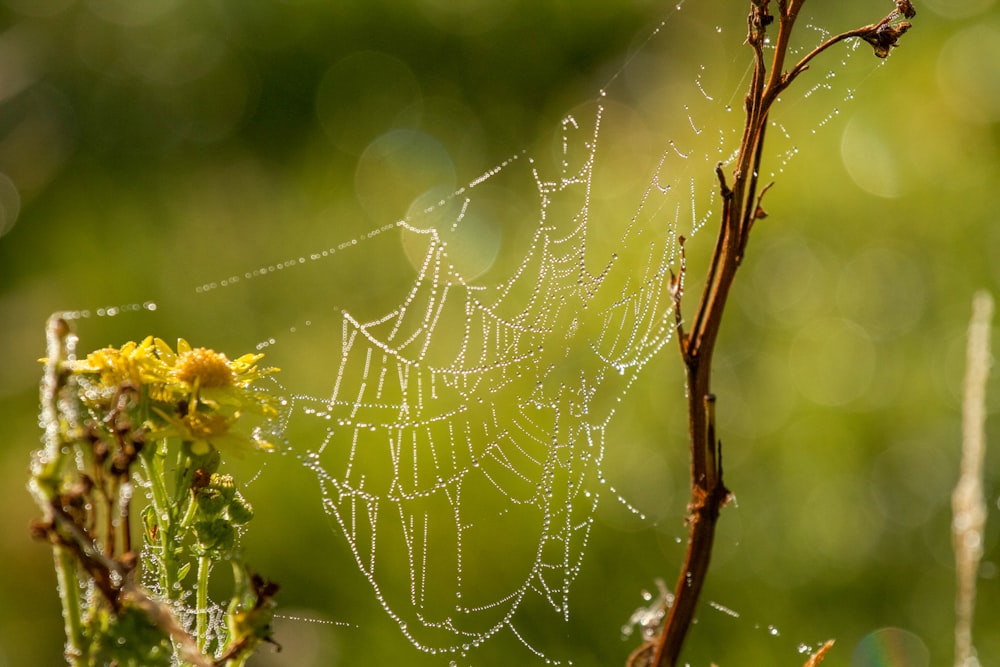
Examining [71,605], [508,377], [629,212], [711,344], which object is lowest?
[71,605]

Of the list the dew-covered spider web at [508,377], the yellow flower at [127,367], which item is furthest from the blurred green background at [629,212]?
the yellow flower at [127,367]

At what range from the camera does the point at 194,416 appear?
14.0 inches

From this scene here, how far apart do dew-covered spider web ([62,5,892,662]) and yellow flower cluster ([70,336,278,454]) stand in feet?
2.02

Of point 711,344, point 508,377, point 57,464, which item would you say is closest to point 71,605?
point 57,464

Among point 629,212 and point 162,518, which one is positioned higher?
point 629,212

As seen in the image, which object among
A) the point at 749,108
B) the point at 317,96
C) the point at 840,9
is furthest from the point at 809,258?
the point at 317,96

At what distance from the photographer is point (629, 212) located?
1.36 m

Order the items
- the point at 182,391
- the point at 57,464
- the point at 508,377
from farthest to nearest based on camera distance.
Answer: the point at 508,377 → the point at 182,391 → the point at 57,464

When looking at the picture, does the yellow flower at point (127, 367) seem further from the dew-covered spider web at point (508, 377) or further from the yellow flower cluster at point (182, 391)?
the dew-covered spider web at point (508, 377)

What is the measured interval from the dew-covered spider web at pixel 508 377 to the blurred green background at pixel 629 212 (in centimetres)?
3

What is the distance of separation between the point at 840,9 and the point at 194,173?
1368 mm

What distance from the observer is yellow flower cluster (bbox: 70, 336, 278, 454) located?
1.16 ft

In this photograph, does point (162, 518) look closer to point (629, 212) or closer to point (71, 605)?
point (71, 605)

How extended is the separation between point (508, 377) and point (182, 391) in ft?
3.16
